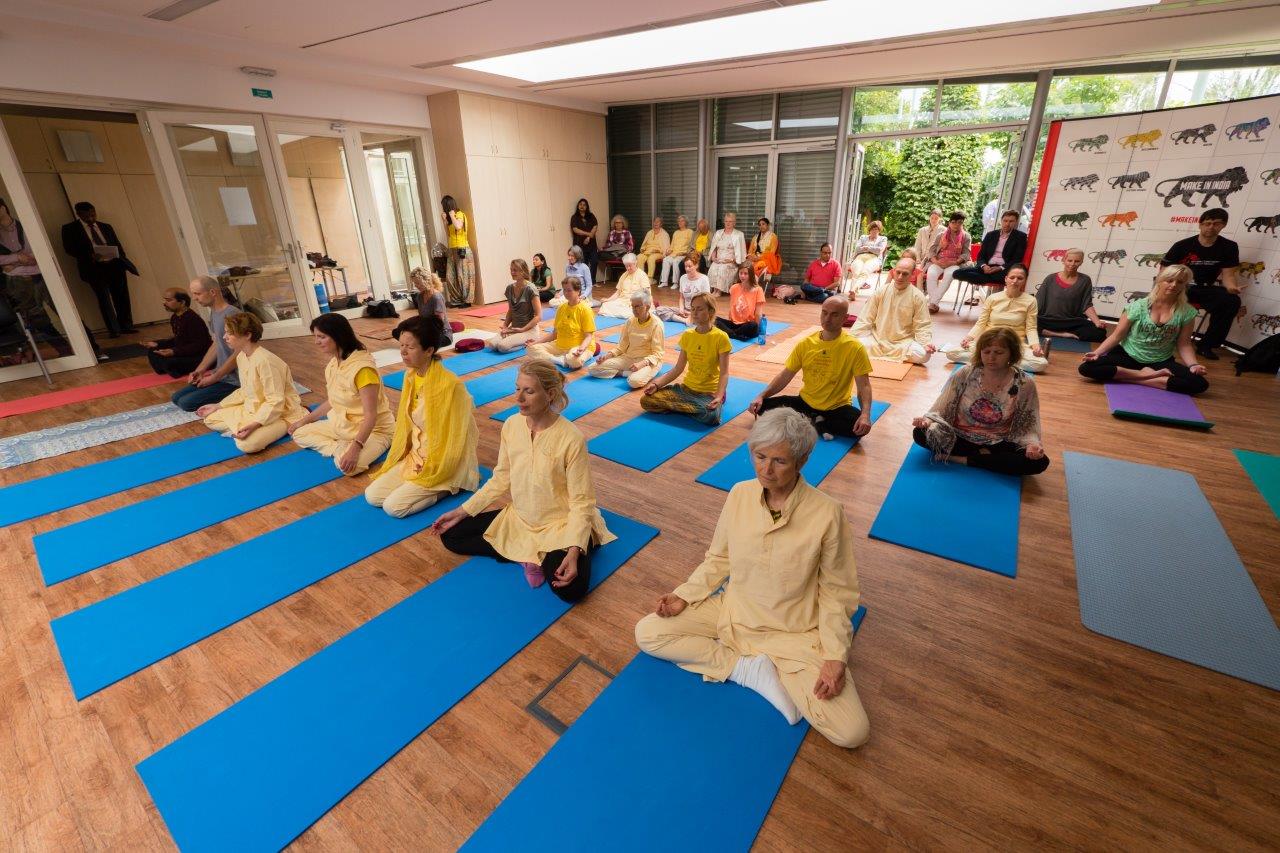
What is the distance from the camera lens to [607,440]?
160 inches

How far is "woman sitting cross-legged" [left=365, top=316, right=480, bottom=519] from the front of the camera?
9.48 feet

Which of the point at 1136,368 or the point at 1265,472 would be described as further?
the point at 1136,368

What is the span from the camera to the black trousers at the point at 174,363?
5008 millimetres

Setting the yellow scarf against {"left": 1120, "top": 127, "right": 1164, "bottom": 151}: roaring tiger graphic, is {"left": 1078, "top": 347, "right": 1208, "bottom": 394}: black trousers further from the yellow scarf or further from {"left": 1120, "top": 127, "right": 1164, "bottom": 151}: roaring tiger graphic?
the yellow scarf

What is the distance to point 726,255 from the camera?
923cm

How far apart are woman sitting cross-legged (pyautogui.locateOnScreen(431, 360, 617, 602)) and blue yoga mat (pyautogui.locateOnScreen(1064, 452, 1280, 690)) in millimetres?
2203

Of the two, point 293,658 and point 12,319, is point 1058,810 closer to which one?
point 293,658

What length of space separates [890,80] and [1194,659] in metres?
8.24

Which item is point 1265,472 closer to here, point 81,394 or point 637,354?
point 637,354

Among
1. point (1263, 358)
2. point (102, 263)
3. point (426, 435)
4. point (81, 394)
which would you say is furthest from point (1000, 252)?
point (102, 263)

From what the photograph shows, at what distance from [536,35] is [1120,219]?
22.6ft

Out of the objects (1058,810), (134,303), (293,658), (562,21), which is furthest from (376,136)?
(1058,810)

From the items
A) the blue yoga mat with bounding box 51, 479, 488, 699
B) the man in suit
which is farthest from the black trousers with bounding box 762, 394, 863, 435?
the man in suit

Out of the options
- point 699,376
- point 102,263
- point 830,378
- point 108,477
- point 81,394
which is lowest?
point 108,477
